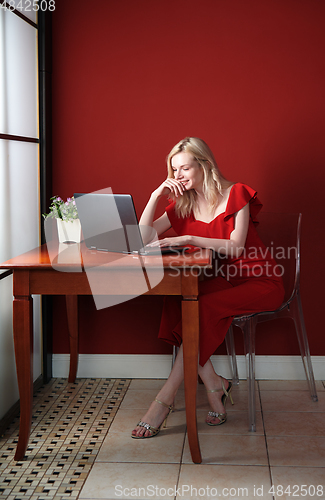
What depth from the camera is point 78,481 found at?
1.92m

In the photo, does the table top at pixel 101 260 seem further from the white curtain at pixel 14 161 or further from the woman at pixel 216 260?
the white curtain at pixel 14 161

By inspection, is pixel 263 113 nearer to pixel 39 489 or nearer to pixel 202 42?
pixel 202 42

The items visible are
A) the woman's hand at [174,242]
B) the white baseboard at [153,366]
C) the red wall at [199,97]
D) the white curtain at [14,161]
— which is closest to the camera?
the woman's hand at [174,242]

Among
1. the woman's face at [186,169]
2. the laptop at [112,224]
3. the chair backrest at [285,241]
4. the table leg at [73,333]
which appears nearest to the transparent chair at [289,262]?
the chair backrest at [285,241]

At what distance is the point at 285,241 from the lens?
9.00 feet

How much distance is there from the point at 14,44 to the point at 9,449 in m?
1.91

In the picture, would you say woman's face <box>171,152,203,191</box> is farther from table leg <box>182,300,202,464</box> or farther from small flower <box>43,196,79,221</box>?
table leg <box>182,300,202,464</box>

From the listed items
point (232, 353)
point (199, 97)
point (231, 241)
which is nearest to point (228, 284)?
point (231, 241)

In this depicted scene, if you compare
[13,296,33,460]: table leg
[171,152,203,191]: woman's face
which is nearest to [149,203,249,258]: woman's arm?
[171,152,203,191]: woman's face

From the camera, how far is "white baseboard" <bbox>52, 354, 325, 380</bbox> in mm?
2986

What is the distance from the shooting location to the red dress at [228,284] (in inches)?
90.6

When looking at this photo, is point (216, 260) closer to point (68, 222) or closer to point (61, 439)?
point (68, 222)

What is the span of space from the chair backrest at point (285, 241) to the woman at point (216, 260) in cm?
19

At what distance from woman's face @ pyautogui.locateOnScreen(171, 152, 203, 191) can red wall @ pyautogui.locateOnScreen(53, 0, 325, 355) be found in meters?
0.46
